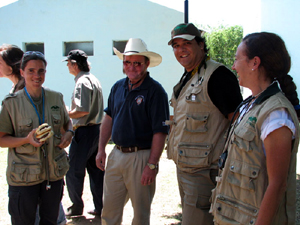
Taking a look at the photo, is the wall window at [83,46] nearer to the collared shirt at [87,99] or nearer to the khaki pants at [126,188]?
the collared shirt at [87,99]

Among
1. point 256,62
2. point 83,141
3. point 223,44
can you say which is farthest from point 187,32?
point 223,44

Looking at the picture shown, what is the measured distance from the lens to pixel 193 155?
2.44 metres

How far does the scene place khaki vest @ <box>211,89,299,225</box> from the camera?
5.31ft

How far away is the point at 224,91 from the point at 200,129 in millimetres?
369

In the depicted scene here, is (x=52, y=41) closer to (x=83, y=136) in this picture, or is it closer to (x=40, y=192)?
(x=83, y=136)

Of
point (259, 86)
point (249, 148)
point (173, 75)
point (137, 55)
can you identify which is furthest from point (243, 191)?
point (173, 75)

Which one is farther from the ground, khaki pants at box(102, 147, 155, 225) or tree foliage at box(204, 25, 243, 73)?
tree foliage at box(204, 25, 243, 73)

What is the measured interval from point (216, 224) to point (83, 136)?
265 centimetres

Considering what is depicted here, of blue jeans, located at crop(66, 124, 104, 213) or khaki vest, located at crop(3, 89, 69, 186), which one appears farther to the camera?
blue jeans, located at crop(66, 124, 104, 213)

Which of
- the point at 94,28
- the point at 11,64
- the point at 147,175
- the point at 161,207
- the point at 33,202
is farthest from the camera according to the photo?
the point at 94,28

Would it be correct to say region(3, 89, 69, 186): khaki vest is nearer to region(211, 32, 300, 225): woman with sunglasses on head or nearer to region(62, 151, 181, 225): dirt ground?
region(62, 151, 181, 225): dirt ground

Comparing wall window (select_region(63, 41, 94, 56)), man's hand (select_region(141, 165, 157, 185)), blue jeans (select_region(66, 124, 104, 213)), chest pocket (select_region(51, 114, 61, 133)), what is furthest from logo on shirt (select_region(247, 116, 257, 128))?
wall window (select_region(63, 41, 94, 56))

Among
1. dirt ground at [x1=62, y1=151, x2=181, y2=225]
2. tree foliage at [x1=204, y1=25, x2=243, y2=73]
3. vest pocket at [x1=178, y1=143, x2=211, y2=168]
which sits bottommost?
dirt ground at [x1=62, y1=151, x2=181, y2=225]

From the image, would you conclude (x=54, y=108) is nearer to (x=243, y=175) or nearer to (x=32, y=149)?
(x=32, y=149)
